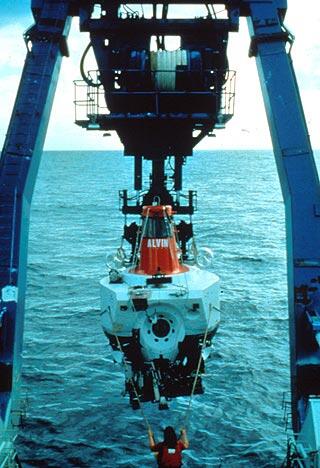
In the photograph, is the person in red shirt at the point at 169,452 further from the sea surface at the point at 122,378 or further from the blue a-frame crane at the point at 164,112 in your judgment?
the sea surface at the point at 122,378

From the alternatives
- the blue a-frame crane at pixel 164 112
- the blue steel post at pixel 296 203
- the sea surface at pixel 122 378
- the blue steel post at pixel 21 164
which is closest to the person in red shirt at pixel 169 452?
the blue a-frame crane at pixel 164 112

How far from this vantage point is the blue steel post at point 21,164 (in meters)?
11.2

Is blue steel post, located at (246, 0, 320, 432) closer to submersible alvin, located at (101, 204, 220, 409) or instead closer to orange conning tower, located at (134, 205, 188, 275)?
submersible alvin, located at (101, 204, 220, 409)

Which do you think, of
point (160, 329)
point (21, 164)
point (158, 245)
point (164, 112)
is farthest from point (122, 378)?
point (21, 164)

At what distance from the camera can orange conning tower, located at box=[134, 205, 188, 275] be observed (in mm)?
14953

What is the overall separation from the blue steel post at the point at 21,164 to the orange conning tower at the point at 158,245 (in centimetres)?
394

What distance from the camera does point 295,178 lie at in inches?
462

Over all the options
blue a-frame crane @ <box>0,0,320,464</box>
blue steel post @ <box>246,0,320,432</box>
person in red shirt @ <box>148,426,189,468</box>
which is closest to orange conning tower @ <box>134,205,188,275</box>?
blue a-frame crane @ <box>0,0,320,464</box>

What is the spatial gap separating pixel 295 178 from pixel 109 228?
40691mm

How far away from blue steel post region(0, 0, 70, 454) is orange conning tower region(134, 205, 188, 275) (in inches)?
155

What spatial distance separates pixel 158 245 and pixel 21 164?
4.87m

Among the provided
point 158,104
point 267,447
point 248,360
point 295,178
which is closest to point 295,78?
point 295,178

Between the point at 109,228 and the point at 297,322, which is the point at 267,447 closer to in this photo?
the point at 297,322

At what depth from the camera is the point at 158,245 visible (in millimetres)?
15258
